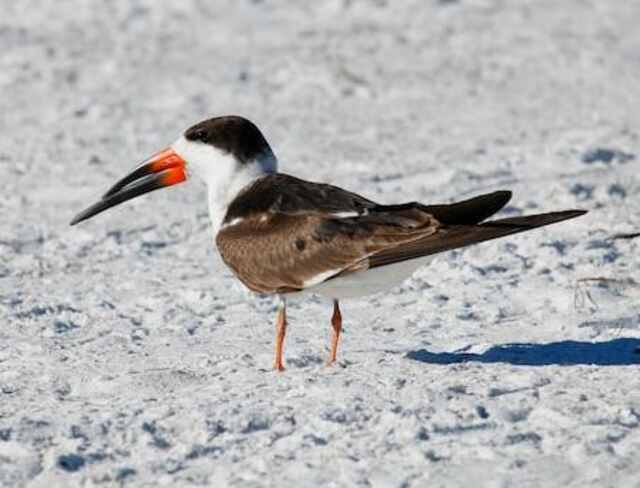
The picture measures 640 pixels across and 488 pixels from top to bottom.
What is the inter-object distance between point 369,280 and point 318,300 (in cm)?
147

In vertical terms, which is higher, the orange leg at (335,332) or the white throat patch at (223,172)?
the white throat patch at (223,172)

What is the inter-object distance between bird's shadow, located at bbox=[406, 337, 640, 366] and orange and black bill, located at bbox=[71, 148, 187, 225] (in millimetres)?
1505

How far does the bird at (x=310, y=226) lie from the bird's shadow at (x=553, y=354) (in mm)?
412

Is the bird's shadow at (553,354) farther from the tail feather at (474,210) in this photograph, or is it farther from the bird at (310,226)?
the tail feather at (474,210)

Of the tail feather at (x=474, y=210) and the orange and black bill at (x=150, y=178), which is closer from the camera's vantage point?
the tail feather at (x=474, y=210)

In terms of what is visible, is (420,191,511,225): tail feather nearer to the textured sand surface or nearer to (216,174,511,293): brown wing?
(216,174,511,293): brown wing

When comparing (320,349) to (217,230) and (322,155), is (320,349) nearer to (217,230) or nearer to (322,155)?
(217,230)

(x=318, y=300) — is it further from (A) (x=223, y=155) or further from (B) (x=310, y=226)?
(B) (x=310, y=226)

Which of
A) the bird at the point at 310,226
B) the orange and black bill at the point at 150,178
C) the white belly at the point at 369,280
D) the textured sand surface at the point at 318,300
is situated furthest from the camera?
the orange and black bill at the point at 150,178

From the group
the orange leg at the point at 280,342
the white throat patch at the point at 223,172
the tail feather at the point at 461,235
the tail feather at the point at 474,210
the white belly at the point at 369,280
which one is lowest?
the orange leg at the point at 280,342

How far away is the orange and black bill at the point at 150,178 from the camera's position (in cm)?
693

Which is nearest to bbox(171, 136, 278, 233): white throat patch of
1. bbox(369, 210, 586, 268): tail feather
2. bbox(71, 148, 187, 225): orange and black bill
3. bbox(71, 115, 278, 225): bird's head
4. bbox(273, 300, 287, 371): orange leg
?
bbox(71, 115, 278, 225): bird's head

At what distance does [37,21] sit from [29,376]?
7724 mm

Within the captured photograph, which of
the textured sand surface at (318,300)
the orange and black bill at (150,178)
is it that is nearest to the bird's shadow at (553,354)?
the textured sand surface at (318,300)
